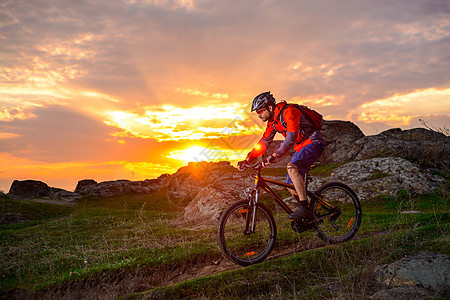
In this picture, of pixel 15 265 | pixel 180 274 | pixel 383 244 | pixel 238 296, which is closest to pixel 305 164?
pixel 383 244

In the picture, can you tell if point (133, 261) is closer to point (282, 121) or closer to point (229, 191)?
point (282, 121)

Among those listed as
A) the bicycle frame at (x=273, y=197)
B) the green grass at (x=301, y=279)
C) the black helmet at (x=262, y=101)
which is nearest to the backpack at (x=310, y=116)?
the black helmet at (x=262, y=101)

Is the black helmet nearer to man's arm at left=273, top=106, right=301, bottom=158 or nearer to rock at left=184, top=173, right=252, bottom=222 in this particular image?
man's arm at left=273, top=106, right=301, bottom=158

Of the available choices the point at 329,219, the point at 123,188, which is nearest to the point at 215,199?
the point at 329,219

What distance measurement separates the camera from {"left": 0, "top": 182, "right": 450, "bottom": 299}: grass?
589cm

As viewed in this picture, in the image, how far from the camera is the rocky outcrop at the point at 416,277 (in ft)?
16.0

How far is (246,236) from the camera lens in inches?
328

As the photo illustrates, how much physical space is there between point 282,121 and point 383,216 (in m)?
6.14

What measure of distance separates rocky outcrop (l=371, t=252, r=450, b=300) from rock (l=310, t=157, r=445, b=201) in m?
9.10

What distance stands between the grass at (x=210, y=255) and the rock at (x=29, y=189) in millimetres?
20130

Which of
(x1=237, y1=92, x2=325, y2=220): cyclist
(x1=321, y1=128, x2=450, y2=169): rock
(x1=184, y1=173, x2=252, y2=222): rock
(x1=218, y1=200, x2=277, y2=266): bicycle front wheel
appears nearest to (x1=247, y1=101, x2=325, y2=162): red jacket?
(x1=237, y1=92, x2=325, y2=220): cyclist

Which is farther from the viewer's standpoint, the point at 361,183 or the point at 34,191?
the point at 34,191

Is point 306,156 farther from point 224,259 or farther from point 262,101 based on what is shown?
point 224,259

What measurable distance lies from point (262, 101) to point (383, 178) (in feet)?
35.8
